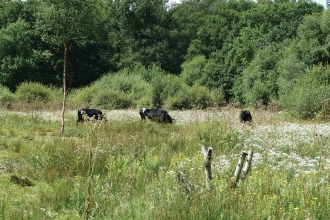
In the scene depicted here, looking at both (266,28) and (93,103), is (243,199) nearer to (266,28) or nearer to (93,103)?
(93,103)

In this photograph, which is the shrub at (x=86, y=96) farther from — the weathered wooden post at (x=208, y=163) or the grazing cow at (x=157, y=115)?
the weathered wooden post at (x=208, y=163)

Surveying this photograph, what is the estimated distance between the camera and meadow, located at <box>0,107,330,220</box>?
14.4 ft

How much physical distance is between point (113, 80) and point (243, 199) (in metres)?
30.3

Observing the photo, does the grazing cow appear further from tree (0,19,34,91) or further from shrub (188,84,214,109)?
tree (0,19,34,91)

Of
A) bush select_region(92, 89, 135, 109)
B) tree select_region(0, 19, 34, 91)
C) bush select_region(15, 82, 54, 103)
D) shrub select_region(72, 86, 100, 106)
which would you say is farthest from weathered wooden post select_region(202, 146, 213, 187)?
tree select_region(0, 19, 34, 91)

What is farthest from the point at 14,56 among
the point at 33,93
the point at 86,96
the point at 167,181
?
the point at 167,181

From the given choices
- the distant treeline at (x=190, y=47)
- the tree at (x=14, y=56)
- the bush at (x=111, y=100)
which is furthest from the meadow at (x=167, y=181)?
the tree at (x=14, y=56)

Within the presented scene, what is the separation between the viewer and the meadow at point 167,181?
440 cm

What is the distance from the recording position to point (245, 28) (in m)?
47.6

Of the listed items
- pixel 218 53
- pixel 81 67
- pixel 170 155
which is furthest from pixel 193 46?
pixel 170 155

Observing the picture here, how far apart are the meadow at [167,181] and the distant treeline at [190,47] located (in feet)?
34.5

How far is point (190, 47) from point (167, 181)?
47.4 m

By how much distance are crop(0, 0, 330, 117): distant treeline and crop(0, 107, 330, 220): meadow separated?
10524 mm

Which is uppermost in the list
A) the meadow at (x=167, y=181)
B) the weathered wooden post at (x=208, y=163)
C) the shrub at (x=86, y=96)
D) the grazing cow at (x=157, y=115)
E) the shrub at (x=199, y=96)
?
the weathered wooden post at (x=208, y=163)
